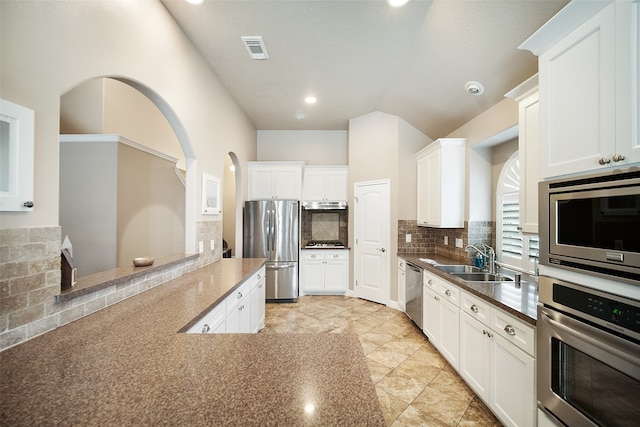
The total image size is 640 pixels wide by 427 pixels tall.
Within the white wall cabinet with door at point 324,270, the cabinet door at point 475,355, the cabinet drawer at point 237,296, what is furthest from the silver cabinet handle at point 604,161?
the white wall cabinet with door at point 324,270

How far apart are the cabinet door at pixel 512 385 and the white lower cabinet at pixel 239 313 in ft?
6.24

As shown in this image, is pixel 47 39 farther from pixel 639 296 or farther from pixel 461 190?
pixel 461 190

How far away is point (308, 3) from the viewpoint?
7.00ft

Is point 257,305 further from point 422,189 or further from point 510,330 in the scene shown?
point 422,189

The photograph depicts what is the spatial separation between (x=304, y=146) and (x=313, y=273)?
2.57 metres

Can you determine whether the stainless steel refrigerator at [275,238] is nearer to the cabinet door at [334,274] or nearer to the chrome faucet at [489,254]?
the cabinet door at [334,274]

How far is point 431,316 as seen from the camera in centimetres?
282

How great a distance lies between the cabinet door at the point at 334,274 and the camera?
4.63 meters

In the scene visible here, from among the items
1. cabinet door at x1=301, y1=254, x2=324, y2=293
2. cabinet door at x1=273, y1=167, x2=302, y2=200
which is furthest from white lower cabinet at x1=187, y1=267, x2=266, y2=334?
cabinet door at x1=273, y1=167, x2=302, y2=200

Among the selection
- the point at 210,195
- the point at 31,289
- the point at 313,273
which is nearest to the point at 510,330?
the point at 31,289

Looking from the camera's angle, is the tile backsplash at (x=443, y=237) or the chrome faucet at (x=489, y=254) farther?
the tile backsplash at (x=443, y=237)

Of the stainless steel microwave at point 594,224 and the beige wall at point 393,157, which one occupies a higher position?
the beige wall at point 393,157

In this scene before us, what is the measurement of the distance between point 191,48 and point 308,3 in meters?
1.24

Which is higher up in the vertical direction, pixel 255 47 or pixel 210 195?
pixel 255 47
